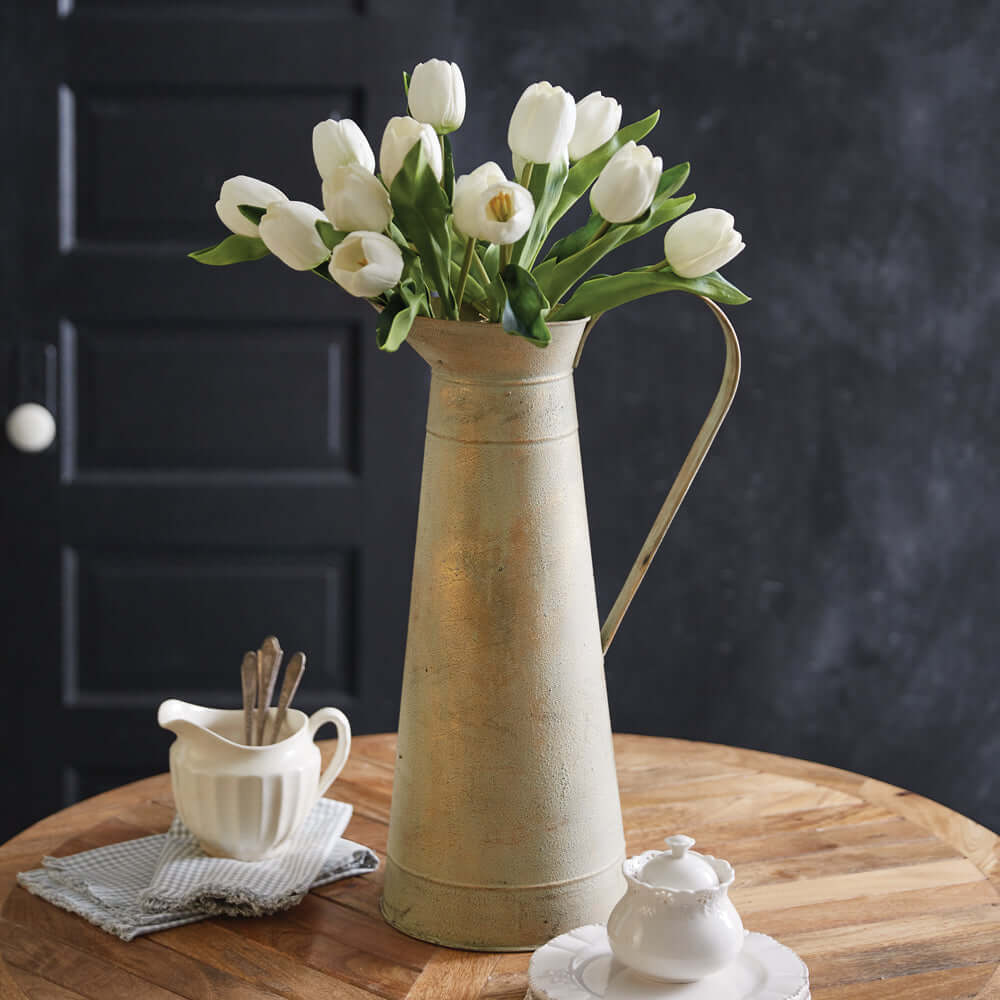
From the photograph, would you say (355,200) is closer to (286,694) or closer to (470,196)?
(470,196)

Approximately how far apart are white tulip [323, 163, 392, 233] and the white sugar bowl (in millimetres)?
436

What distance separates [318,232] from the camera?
0.91 metres

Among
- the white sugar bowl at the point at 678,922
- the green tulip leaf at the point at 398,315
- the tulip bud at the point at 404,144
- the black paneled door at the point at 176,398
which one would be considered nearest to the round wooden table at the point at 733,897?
the white sugar bowl at the point at 678,922

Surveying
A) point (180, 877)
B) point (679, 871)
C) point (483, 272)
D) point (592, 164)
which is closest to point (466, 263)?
point (483, 272)

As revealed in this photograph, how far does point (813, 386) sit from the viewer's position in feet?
7.80

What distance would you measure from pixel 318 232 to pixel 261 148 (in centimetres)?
140

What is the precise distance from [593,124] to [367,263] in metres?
0.21

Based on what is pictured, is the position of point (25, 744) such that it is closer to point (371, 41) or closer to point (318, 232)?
point (371, 41)

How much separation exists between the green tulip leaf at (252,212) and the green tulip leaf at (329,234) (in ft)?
0.24

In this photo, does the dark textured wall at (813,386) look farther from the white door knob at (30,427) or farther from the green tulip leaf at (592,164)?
the green tulip leaf at (592,164)

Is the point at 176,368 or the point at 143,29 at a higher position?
the point at 143,29

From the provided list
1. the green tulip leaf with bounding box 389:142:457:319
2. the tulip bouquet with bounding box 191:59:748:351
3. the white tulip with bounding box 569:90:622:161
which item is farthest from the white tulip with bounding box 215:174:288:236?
the white tulip with bounding box 569:90:622:161

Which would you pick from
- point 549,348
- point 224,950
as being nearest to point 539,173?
point 549,348

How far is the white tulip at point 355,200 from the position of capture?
87 cm
